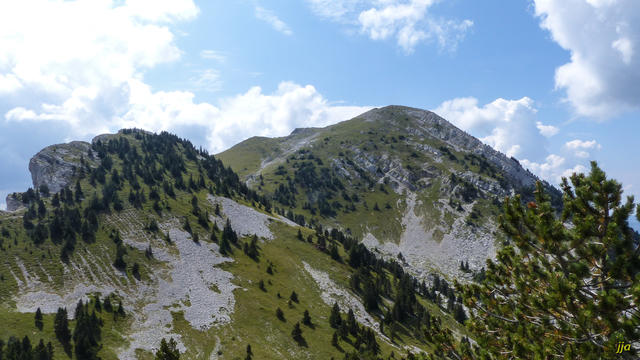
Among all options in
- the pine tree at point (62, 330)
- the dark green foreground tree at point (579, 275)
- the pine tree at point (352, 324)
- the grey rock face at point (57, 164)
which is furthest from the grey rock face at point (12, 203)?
the dark green foreground tree at point (579, 275)

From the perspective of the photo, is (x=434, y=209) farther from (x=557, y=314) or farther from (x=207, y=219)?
(x=557, y=314)

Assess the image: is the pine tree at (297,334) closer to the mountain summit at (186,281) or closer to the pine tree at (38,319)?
the mountain summit at (186,281)

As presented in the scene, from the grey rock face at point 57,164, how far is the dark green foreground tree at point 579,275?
6743 inches

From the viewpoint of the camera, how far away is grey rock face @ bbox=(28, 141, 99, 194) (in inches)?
5453

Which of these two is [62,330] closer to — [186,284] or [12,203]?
[186,284]

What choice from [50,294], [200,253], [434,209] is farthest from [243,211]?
[434,209]

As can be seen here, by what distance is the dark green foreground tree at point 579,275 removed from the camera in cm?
800

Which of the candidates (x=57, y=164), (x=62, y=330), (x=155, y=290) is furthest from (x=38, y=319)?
(x=57, y=164)

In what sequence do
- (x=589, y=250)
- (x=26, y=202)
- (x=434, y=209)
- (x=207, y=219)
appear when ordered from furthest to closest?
(x=434, y=209), (x=26, y=202), (x=207, y=219), (x=589, y=250)

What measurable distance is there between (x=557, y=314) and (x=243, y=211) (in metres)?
128

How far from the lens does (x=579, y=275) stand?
352 inches

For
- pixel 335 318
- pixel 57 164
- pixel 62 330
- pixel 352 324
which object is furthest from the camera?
pixel 57 164

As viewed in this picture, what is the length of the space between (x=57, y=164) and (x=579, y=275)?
190 metres

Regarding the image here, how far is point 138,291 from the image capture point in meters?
72.8
